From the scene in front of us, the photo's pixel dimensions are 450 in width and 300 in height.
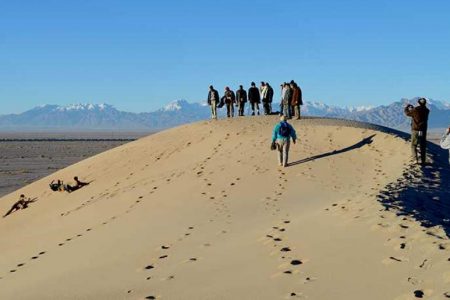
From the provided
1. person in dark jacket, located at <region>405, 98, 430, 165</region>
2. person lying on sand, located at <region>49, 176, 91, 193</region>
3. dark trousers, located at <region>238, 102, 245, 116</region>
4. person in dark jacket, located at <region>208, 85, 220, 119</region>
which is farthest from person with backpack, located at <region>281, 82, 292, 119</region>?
person lying on sand, located at <region>49, 176, 91, 193</region>

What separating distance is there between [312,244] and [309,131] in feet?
42.9

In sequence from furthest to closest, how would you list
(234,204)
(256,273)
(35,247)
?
(234,204)
(35,247)
(256,273)

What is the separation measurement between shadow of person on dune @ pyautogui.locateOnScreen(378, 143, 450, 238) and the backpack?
11.8 feet

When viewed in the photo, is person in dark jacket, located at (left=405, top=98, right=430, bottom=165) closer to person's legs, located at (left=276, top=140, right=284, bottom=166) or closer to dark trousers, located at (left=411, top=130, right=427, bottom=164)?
dark trousers, located at (left=411, top=130, right=427, bottom=164)

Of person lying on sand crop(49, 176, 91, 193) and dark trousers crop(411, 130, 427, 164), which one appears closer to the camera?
dark trousers crop(411, 130, 427, 164)

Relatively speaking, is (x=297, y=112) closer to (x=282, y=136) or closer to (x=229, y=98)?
(x=229, y=98)

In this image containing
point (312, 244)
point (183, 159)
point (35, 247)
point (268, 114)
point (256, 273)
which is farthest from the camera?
point (268, 114)

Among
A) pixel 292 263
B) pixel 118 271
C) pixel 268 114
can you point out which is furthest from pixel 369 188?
pixel 268 114

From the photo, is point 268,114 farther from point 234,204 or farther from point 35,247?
point 35,247

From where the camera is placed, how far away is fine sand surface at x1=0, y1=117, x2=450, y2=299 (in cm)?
672

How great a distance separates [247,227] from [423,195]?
14.7 feet

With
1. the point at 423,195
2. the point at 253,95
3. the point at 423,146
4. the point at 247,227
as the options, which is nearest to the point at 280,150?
the point at 423,146

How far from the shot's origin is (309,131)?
2083 centimetres

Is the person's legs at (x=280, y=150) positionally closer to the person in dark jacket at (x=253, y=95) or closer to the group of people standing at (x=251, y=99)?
the group of people standing at (x=251, y=99)
